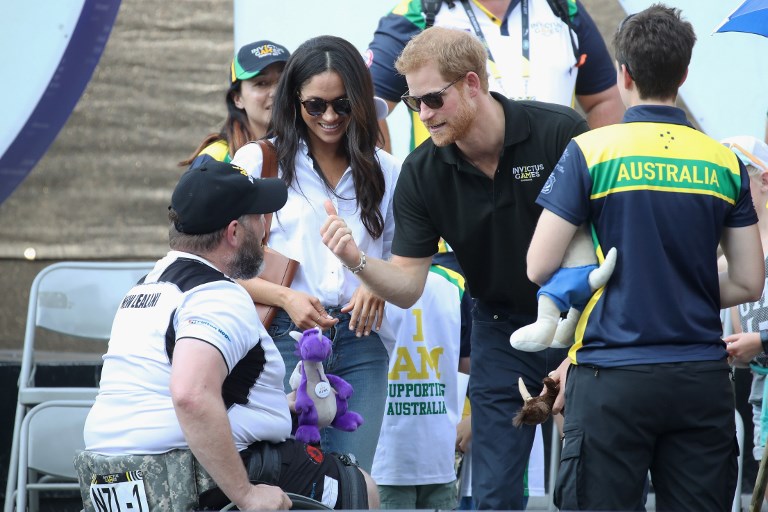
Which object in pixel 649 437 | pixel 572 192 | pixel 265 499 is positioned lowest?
pixel 265 499

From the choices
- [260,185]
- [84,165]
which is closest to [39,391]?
[84,165]

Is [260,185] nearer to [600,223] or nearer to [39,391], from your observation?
[600,223]

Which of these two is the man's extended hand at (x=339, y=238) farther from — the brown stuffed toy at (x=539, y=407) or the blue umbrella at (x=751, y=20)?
the blue umbrella at (x=751, y=20)

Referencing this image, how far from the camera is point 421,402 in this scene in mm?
4148

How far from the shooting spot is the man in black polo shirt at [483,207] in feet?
11.4

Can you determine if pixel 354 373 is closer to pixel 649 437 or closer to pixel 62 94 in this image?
pixel 649 437

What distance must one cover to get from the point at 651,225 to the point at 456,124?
0.88 metres

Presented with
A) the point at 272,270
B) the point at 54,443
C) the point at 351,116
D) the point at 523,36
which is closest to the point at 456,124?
the point at 351,116

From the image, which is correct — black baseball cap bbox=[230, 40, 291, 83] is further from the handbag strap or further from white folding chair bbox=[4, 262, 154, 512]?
white folding chair bbox=[4, 262, 154, 512]

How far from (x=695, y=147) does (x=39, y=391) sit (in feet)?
10.2

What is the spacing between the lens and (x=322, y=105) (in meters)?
3.78

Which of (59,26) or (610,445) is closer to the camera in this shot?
(610,445)

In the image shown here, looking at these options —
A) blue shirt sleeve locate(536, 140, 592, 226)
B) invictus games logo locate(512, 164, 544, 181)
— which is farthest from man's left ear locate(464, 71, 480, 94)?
blue shirt sleeve locate(536, 140, 592, 226)

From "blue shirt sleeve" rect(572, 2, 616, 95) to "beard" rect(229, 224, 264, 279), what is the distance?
2115 millimetres
